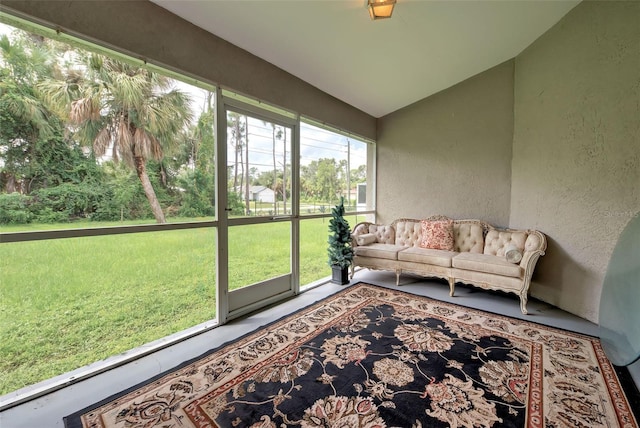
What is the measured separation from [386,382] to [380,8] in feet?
9.92

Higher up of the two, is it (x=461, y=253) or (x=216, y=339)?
(x=461, y=253)

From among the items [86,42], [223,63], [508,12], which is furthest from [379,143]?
[86,42]

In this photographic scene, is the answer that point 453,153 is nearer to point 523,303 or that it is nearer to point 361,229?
point 361,229

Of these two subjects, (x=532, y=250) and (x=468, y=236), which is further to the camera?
(x=468, y=236)

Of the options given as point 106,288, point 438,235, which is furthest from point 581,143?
point 106,288

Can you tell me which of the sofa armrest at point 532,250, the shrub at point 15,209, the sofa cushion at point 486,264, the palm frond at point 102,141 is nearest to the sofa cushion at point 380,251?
the sofa cushion at point 486,264

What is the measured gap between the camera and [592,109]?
9.25ft

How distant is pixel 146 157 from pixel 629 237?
4522 mm

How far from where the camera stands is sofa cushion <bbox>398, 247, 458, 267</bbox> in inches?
145

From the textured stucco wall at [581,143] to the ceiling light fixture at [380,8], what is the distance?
2263mm

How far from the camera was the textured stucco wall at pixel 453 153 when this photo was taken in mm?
4062

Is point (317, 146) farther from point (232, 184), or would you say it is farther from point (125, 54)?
point (125, 54)

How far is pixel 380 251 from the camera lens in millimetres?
4133

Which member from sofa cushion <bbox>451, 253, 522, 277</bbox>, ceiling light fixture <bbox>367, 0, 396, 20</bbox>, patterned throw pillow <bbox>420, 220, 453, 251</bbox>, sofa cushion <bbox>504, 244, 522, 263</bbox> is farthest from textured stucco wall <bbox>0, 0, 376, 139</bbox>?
sofa cushion <bbox>504, 244, 522, 263</bbox>
